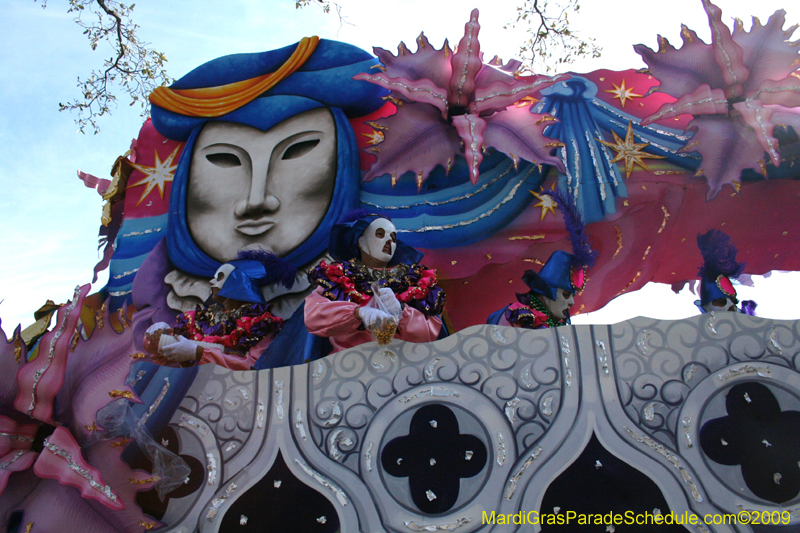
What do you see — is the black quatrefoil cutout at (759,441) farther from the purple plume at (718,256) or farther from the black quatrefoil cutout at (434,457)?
the purple plume at (718,256)

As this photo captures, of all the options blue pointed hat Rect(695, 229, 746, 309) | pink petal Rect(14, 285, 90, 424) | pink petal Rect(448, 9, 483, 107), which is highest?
pink petal Rect(448, 9, 483, 107)

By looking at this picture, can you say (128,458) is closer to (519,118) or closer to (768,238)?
(519,118)

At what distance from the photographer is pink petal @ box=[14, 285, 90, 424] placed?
8.41ft

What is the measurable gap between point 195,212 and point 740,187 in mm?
3526

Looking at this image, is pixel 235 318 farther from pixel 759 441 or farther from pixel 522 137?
pixel 759 441

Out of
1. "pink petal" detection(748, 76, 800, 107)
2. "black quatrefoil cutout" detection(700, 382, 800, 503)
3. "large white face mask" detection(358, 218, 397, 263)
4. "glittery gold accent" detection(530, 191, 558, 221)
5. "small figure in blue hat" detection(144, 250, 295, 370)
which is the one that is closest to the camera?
"black quatrefoil cutout" detection(700, 382, 800, 503)

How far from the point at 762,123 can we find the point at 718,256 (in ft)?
2.67

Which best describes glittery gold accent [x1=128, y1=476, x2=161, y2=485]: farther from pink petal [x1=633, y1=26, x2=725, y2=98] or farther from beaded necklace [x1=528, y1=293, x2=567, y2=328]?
pink petal [x1=633, y1=26, x2=725, y2=98]

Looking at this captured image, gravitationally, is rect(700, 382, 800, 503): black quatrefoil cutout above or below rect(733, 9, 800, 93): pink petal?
below

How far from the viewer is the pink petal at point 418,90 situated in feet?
14.1

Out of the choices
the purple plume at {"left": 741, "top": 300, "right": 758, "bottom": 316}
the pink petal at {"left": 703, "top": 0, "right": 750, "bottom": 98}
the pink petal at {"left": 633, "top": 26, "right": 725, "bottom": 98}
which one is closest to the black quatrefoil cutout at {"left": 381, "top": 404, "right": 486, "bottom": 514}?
the purple plume at {"left": 741, "top": 300, "right": 758, "bottom": 316}

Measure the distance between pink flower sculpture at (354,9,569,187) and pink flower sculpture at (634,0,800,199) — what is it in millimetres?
733

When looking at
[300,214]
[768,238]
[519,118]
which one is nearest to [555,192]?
[519,118]

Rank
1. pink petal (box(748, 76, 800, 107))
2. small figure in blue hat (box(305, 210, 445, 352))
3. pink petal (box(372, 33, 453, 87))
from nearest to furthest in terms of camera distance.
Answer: small figure in blue hat (box(305, 210, 445, 352)), pink petal (box(748, 76, 800, 107)), pink petal (box(372, 33, 453, 87))
